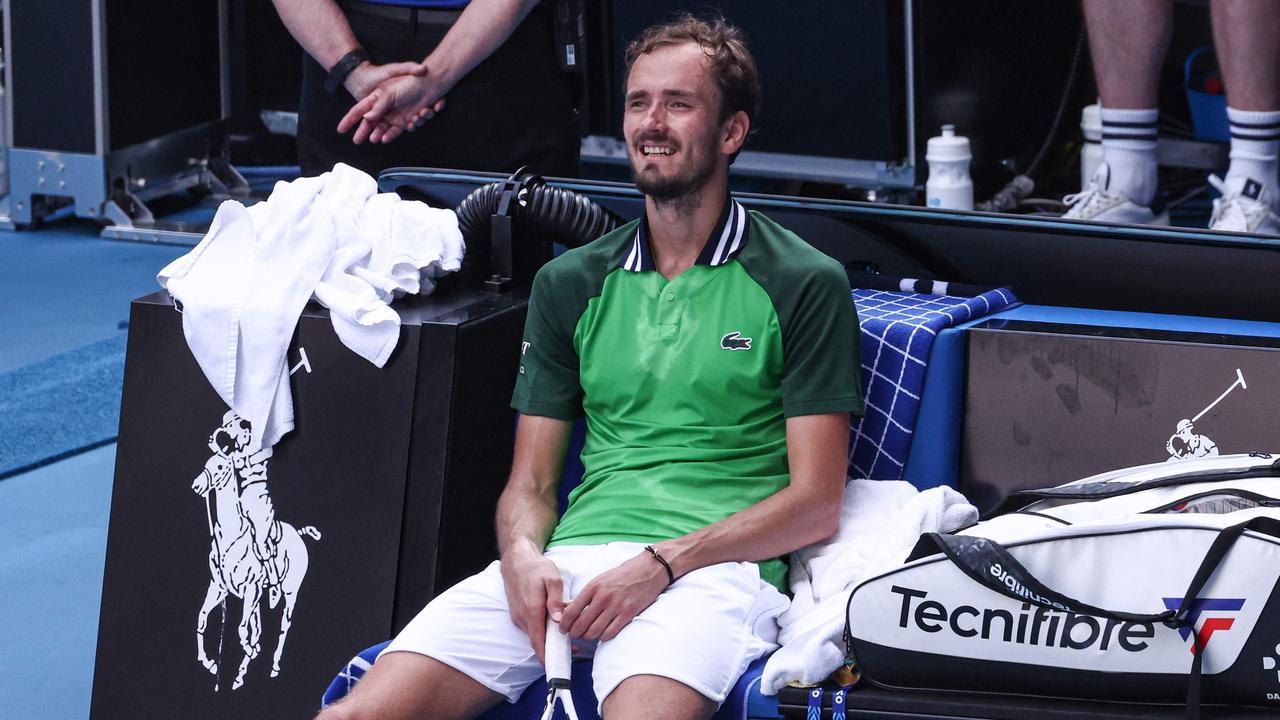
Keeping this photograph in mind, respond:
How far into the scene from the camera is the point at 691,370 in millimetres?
2268

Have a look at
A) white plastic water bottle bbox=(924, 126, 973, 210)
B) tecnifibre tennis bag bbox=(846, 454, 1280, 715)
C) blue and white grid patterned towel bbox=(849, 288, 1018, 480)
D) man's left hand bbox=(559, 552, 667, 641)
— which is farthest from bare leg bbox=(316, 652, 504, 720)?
white plastic water bottle bbox=(924, 126, 973, 210)

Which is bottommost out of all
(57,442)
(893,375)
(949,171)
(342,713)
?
(342,713)

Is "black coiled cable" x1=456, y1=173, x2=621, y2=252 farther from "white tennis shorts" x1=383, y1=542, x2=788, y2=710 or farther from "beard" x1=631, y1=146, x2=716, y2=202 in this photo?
"white tennis shorts" x1=383, y1=542, x2=788, y2=710

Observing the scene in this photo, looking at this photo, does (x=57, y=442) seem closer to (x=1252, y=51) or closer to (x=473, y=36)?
(x=473, y=36)

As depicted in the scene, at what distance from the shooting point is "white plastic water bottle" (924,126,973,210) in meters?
4.71

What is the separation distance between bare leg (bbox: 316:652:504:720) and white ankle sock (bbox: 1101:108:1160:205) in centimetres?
257

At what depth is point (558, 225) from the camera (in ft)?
8.89

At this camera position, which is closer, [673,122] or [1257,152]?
[673,122]

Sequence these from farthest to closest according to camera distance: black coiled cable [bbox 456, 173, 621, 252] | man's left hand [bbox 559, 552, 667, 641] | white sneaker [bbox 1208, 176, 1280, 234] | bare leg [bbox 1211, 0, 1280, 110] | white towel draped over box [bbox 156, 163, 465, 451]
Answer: bare leg [bbox 1211, 0, 1280, 110]
white sneaker [bbox 1208, 176, 1280, 234]
black coiled cable [bbox 456, 173, 621, 252]
white towel draped over box [bbox 156, 163, 465, 451]
man's left hand [bbox 559, 552, 667, 641]

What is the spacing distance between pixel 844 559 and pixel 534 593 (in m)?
0.42

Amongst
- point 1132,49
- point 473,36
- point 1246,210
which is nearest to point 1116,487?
point 473,36

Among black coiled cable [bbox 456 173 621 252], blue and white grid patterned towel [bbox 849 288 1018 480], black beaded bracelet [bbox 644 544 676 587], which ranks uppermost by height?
black coiled cable [bbox 456 173 621 252]

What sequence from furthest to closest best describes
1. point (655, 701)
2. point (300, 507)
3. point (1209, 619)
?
point (300, 507), point (655, 701), point (1209, 619)

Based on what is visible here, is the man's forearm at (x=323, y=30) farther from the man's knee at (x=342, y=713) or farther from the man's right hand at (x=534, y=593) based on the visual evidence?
the man's knee at (x=342, y=713)
